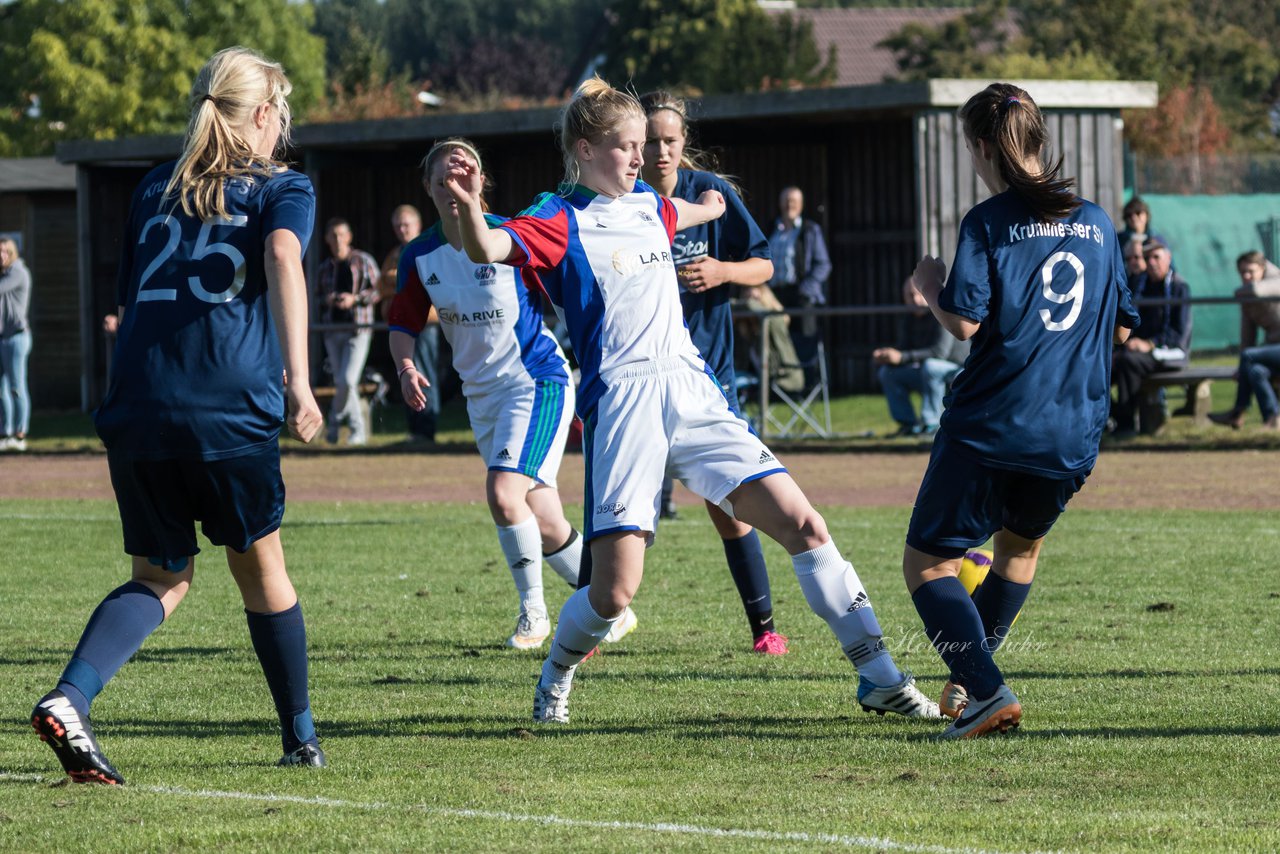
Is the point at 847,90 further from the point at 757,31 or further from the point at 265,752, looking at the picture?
the point at 757,31

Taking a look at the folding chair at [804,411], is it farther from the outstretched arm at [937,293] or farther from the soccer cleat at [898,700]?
the outstretched arm at [937,293]

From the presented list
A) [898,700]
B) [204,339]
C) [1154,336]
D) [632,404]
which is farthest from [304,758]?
→ [1154,336]

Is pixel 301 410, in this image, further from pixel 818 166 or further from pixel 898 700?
pixel 818 166

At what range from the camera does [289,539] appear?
38.6ft

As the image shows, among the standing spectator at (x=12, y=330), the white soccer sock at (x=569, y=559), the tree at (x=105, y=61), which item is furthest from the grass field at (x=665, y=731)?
the tree at (x=105, y=61)

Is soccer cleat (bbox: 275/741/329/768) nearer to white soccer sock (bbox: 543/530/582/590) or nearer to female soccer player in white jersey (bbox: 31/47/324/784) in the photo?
female soccer player in white jersey (bbox: 31/47/324/784)

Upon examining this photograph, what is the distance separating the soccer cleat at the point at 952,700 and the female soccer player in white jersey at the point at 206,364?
6.84ft

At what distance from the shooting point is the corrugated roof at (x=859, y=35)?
75375 mm

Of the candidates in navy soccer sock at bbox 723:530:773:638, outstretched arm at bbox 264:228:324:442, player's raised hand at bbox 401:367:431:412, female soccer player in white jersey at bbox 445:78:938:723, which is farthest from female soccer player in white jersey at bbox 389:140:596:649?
outstretched arm at bbox 264:228:324:442

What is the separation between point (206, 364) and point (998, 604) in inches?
101

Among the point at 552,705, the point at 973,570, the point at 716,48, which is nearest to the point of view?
the point at 552,705

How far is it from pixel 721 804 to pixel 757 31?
2139 inches

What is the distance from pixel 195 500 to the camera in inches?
196

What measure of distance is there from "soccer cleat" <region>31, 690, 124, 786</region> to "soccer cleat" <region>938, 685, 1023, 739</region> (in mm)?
2357
